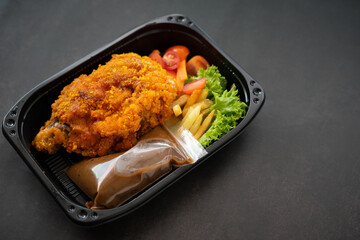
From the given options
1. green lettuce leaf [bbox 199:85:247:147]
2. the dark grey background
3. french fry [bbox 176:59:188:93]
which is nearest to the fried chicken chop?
french fry [bbox 176:59:188:93]

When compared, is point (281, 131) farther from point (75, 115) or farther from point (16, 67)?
point (16, 67)

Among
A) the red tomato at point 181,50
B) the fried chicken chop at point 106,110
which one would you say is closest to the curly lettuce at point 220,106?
the red tomato at point 181,50

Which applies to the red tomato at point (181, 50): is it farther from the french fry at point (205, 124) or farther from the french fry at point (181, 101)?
the french fry at point (205, 124)

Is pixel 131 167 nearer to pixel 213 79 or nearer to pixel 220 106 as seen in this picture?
pixel 220 106

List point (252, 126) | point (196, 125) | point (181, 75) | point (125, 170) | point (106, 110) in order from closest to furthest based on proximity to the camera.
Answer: point (125, 170) → point (106, 110) → point (196, 125) → point (181, 75) → point (252, 126)

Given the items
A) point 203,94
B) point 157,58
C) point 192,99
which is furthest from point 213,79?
point 157,58

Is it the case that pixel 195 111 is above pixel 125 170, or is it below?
above

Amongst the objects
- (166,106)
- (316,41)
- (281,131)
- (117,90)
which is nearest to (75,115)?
(117,90)
